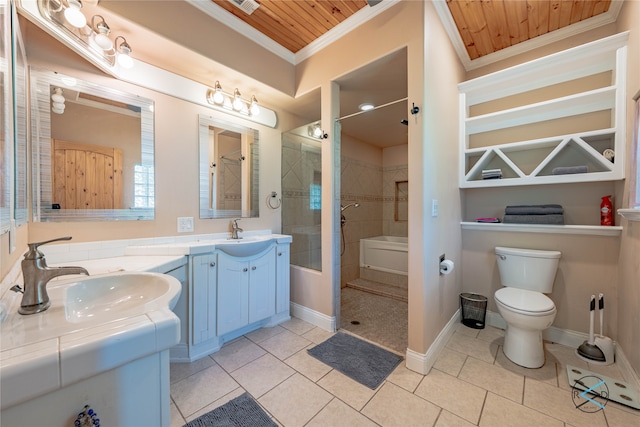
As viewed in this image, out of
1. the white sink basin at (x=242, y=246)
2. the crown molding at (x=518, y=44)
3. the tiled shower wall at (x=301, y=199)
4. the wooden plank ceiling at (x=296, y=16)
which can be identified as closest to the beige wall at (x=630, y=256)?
the crown molding at (x=518, y=44)

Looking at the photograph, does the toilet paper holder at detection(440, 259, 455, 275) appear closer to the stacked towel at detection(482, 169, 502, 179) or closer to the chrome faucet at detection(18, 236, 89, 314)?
the stacked towel at detection(482, 169, 502, 179)

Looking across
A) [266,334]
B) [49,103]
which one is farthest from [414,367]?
[49,103]

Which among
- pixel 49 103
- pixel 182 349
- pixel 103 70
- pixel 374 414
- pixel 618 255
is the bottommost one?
pixel 374 414

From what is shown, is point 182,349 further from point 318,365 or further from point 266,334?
point 318,365

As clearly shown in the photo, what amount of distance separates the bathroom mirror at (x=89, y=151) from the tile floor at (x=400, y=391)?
1260 millimetres

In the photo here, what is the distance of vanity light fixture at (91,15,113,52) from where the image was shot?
1.43 m

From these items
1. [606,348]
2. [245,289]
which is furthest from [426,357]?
[245,289]

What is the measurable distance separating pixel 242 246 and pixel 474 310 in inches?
89.5

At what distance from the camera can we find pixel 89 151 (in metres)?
1.58

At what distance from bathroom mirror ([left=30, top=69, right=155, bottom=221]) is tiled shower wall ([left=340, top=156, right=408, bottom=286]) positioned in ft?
8.17

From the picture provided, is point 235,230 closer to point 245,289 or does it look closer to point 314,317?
point 245,289

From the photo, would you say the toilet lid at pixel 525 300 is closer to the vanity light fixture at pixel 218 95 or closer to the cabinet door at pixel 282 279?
the cabinet door at pixel 282 279

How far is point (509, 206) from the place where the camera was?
223 cm

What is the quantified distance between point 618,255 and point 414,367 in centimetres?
180
